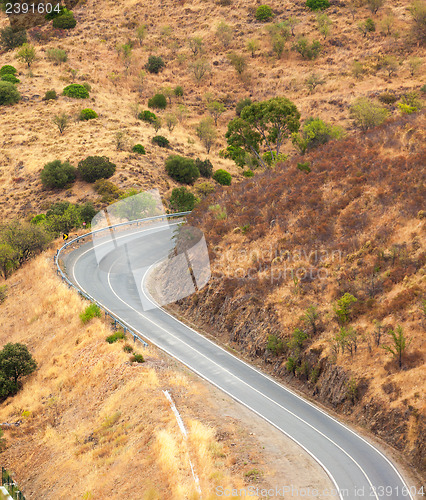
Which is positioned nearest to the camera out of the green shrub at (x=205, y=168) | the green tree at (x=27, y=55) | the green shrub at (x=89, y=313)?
the green shrub at (x=89, y=313)

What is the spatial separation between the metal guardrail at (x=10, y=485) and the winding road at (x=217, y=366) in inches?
398

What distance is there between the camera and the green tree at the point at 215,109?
269 ft

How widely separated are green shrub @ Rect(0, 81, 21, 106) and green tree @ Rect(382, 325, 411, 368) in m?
70.9

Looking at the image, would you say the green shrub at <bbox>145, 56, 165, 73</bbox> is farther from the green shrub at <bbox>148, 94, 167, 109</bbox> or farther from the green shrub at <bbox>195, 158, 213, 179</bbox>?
the green shrub at <bbox>195, 158, 213, 179</bbox>

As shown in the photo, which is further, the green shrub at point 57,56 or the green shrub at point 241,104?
the green shrub at point 57,56

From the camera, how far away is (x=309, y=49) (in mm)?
88750

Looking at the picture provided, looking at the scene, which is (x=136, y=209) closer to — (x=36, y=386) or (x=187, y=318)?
(x=187, y=318)

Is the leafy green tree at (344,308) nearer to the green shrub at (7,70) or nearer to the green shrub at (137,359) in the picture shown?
the green shrub at (137,359)

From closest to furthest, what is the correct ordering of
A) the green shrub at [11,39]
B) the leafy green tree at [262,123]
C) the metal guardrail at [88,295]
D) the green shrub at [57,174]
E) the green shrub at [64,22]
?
the metal guardrail at [88,295] < the leafy green tree at [262,123] < the green shrub at [57,174] < the green shrub at [11,39] < the green shrub at [64,22]

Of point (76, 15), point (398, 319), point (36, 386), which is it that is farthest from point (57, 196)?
point (76, 15)

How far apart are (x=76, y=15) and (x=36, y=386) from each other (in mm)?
100226

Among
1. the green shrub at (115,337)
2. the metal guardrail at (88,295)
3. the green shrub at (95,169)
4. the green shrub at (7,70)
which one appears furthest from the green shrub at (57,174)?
the green shrub at (115,337)

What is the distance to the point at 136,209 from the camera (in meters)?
54.6

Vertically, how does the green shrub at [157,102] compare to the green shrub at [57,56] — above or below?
below
